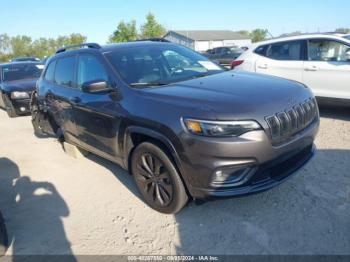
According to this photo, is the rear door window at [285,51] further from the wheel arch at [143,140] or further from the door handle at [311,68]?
the wheel arch at [143,140]

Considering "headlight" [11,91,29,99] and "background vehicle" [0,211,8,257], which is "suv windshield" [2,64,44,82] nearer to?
"headlight" [11,91,29,99]

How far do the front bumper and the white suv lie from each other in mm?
3664

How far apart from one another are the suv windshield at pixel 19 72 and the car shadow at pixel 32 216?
20.9 feet

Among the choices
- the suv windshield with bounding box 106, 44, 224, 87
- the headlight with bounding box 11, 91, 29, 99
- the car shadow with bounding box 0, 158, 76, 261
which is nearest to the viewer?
the car shadow with bounding box 0, 158, 76, 261

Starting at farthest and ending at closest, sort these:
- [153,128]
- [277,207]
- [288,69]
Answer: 1. [288,69]
2. [277,207]
3. [153,128]

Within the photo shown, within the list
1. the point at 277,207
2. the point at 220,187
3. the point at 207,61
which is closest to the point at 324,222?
the point at 277,207

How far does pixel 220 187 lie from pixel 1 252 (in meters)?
2.19

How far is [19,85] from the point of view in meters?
9.64

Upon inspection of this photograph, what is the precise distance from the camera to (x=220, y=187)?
291 centimetres

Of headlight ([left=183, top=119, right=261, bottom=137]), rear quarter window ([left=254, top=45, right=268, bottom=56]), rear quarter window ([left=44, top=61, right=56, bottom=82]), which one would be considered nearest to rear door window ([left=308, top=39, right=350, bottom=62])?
rear quarter window ([left=254, top=45, right=268, bottom=56])

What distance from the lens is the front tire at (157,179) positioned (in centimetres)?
318

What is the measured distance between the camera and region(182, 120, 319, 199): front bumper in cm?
278

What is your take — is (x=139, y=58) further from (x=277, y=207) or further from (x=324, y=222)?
(x=324, y=222)

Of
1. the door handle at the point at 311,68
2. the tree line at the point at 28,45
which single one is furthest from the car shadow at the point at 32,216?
the tree line at the point at 28,45
